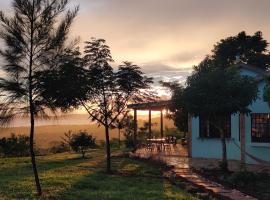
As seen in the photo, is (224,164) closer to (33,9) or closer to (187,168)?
(187,168)

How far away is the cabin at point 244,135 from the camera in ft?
68.3

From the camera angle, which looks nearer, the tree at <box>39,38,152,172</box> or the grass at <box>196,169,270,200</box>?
the grass at <box>196,169,270,200</box>

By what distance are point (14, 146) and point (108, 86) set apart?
12.9 m

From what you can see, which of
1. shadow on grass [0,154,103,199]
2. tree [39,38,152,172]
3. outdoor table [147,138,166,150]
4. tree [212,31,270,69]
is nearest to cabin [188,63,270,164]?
outdoor table [147,138,166,150]

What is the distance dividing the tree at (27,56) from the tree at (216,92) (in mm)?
6488

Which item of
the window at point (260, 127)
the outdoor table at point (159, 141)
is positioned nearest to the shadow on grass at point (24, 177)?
the outdoor table at point (159, 141)

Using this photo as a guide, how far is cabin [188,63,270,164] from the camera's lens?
20.8 meters

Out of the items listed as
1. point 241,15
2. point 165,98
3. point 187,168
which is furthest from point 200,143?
point 241,15

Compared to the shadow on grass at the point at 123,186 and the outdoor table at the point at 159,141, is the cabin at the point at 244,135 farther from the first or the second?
the shadow on grass at the point at 123,186

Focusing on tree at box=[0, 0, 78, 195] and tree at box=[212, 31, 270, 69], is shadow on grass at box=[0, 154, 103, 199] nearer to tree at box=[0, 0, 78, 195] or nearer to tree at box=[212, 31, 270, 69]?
tree at box=[0, 0, 78, 195]

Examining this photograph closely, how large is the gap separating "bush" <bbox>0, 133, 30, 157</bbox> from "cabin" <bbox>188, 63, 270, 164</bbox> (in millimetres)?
10628

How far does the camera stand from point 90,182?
14.5 meters

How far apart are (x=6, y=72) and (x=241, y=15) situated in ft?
28.8

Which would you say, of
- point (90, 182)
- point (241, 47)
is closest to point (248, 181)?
point (90, 182)
